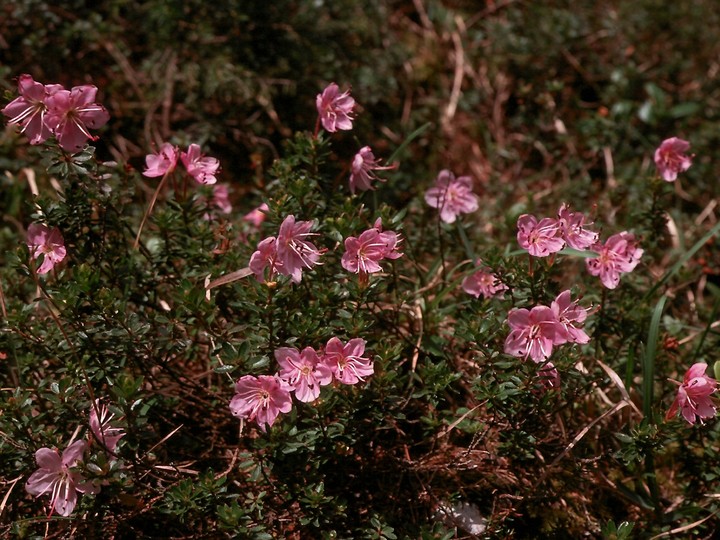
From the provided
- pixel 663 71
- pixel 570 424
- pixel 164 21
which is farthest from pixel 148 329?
pixel 663 71

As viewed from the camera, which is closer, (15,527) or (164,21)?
(15,527)

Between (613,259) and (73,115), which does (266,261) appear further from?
(613,259)

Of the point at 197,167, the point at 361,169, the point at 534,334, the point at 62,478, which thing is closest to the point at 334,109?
the point at 361,169

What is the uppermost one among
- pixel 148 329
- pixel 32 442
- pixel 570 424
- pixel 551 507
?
pixel 148 329

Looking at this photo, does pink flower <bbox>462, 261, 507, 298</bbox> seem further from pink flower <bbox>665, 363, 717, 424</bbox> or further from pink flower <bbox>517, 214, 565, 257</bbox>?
pink flower <bbox>665, 363, 717, 424</bbox>

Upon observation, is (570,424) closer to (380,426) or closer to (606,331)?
(606,331)

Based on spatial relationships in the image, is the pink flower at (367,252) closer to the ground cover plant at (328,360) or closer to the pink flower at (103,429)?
the ground cover plant at (328,360)
